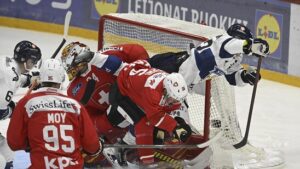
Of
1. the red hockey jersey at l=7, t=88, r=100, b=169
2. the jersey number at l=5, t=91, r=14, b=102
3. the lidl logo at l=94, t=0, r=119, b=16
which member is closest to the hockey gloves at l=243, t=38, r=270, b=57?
the red hockey jersey at l=7, t=88, r=100, b=169

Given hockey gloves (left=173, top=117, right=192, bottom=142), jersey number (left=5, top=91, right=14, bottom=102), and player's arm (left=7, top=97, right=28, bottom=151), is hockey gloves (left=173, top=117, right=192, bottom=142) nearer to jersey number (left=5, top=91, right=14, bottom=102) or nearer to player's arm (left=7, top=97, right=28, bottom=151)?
jersey number (left=5, top=91, right=14, bottom=102)

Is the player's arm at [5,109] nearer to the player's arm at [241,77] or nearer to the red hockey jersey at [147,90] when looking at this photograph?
the red hockey jersey at [147,90]

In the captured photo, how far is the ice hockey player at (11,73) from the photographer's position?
467 centimetres

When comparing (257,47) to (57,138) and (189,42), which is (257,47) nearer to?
(189,42)

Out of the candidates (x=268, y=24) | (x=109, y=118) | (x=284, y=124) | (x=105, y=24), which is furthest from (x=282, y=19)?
(x=109, y=118)

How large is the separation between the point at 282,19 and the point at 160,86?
121 inches

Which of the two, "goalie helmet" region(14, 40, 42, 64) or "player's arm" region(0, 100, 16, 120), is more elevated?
"goalie helmet" region(14, 40, 42, 64)

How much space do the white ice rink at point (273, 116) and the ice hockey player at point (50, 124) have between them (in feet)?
4.03

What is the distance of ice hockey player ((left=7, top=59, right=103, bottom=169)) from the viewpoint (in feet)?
13.0

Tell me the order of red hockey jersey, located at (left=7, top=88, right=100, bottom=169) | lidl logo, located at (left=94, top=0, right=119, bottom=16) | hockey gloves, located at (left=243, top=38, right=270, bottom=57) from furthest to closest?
1. lidl logo, located at (left=94, top=0, right=119, bottom=16)
2. hockey gloves, located at (left=243, top=38, right=270, bottom=57)
3. red hockey jersey, located at (left=7, top=88, right=100, bottom=169)

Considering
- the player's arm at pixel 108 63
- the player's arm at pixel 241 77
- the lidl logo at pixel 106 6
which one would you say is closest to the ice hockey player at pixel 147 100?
the player's arm at pixel 108 63

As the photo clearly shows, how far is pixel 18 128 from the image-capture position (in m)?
4.02

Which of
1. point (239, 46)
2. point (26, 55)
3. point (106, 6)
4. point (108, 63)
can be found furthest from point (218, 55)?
point (106, 6)

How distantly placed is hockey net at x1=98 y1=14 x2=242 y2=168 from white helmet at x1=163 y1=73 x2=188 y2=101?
0.55m
